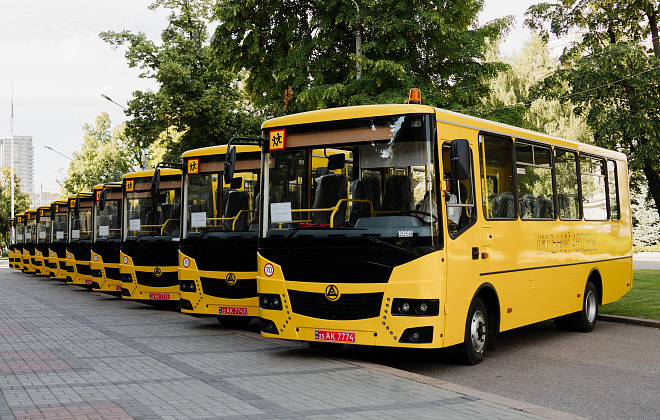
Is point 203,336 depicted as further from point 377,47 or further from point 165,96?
point 165,96

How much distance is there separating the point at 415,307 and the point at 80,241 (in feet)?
53.9

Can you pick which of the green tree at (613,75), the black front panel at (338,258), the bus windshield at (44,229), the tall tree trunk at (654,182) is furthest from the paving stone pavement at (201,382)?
the bus windshield at (44,229)

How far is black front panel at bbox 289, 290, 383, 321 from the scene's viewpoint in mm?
8578

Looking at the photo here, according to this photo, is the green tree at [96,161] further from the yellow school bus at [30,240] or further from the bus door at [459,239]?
the bus door at [459,239]

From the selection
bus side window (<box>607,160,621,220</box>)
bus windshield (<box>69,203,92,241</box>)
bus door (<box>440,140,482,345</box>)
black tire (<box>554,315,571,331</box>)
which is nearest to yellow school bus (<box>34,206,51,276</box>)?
bus windshield (<box>69,203,92,241</box>)

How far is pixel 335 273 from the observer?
880 centimetres

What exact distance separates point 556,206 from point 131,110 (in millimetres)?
21005

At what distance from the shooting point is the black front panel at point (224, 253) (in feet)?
39.9

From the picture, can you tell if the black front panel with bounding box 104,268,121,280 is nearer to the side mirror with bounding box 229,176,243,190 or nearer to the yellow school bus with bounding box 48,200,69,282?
the yellow school bus with bounding box 48,200,69,282

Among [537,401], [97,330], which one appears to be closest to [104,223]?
[97,330]

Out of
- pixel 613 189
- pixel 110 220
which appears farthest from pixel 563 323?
pixel 110 220

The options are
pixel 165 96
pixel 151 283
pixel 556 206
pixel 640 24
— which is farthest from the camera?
pixel 165 96

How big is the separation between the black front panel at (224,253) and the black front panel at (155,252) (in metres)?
2.58

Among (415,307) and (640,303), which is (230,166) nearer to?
(415,307)
